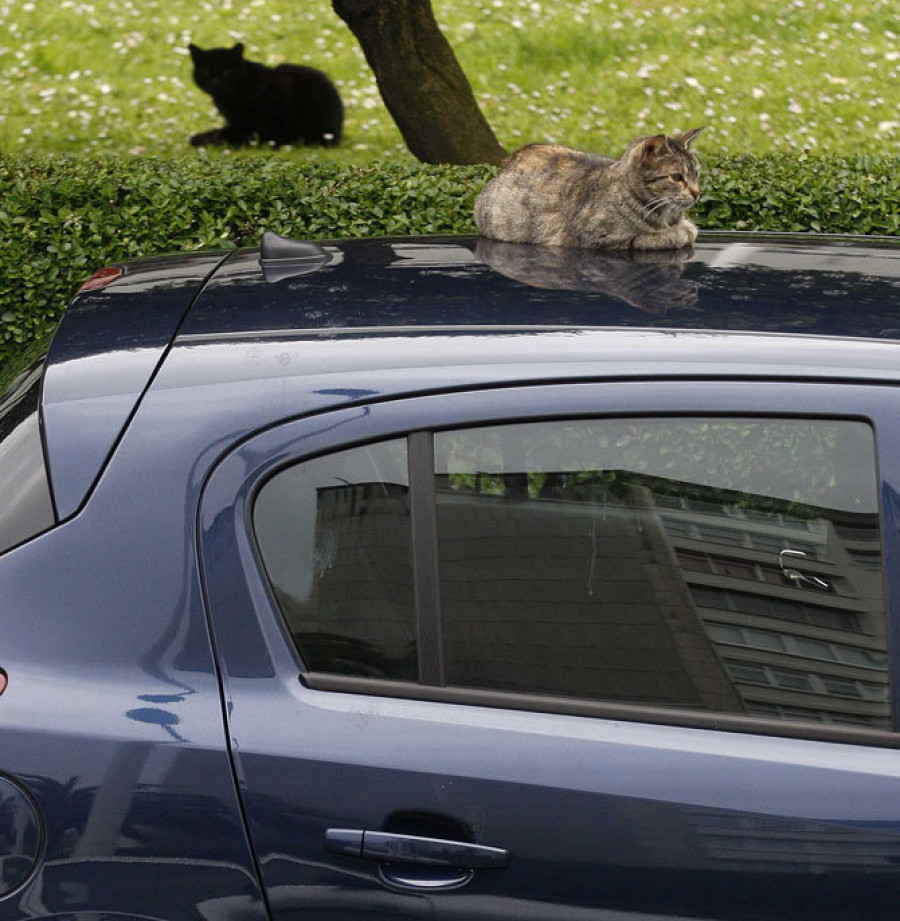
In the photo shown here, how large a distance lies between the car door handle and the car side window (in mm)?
239

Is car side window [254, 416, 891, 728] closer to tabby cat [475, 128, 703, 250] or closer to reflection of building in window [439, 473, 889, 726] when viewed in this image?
reflection of building in window [439, 473, 889, 726]

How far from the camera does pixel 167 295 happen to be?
7.95ft

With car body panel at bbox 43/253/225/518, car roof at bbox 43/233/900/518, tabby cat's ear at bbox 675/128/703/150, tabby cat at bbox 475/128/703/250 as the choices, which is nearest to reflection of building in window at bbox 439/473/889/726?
car roof at bbox 43/233/900/518

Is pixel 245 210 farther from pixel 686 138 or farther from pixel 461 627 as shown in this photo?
pixel 461 627

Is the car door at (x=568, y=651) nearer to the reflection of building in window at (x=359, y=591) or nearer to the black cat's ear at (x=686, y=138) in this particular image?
the reflection of building in window at (x=359, y=591)

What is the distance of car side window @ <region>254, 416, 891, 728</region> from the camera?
1912mm

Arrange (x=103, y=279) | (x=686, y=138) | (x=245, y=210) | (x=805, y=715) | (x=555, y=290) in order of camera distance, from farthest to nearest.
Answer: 1. (x=245, y=210)
2. (x=686, y=138)
3. (x=103, y=279)
4. (x=555, y=290)
5. (x=805, y=715)

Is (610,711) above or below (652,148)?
below

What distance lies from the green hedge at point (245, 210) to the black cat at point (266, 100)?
15.3ft

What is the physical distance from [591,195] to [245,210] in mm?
2147

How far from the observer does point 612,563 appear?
1969 millimetres

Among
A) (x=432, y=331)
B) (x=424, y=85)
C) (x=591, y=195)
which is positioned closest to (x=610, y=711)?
(x=432, y=331)

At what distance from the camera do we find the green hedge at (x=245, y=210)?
574 cm

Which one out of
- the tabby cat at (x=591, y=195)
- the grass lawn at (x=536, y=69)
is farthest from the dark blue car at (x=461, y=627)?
the grass lawn at (x=536, y=69)
